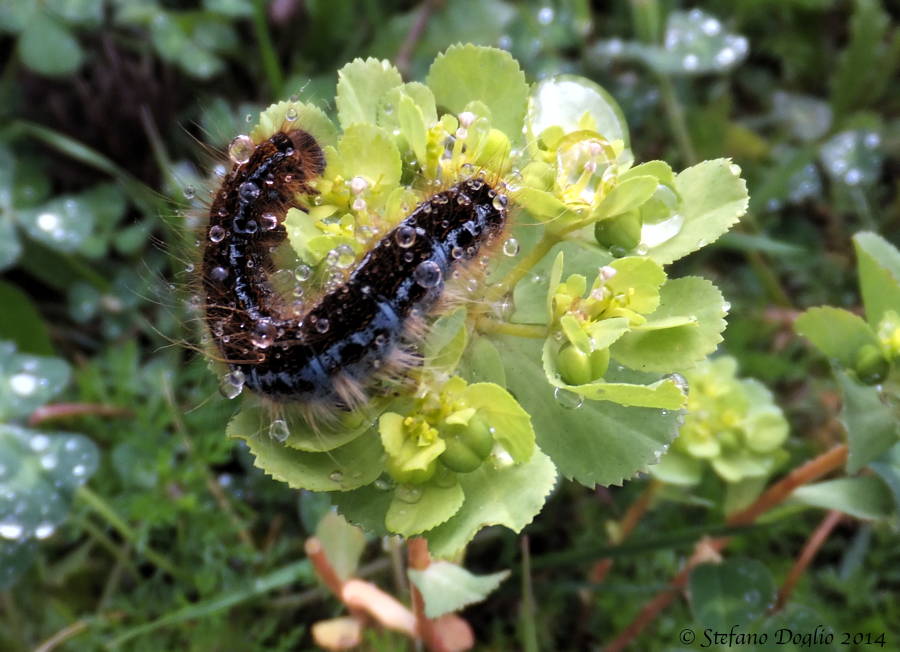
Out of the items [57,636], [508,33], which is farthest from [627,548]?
[508,33]

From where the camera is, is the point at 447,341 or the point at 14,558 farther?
the point at 14,558

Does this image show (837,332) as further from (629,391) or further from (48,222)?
(48,222)

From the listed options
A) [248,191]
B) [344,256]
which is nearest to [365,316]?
[344,256]

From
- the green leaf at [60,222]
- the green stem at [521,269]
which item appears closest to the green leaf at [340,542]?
the green stem at [521,269]

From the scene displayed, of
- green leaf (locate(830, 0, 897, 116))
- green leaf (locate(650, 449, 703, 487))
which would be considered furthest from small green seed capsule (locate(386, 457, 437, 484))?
green leaf (locate(830, 0, 897, 116))

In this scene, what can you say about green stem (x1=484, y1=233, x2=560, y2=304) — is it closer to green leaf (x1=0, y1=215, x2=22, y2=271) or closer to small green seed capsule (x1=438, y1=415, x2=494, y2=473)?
small green seed capsule (x1=438, y1=415, x2=494, y2=473)

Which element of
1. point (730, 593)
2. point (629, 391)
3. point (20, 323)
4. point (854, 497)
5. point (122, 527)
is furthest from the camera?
point (20, 323)

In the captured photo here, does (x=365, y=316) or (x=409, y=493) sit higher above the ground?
(x=365, y=316)
